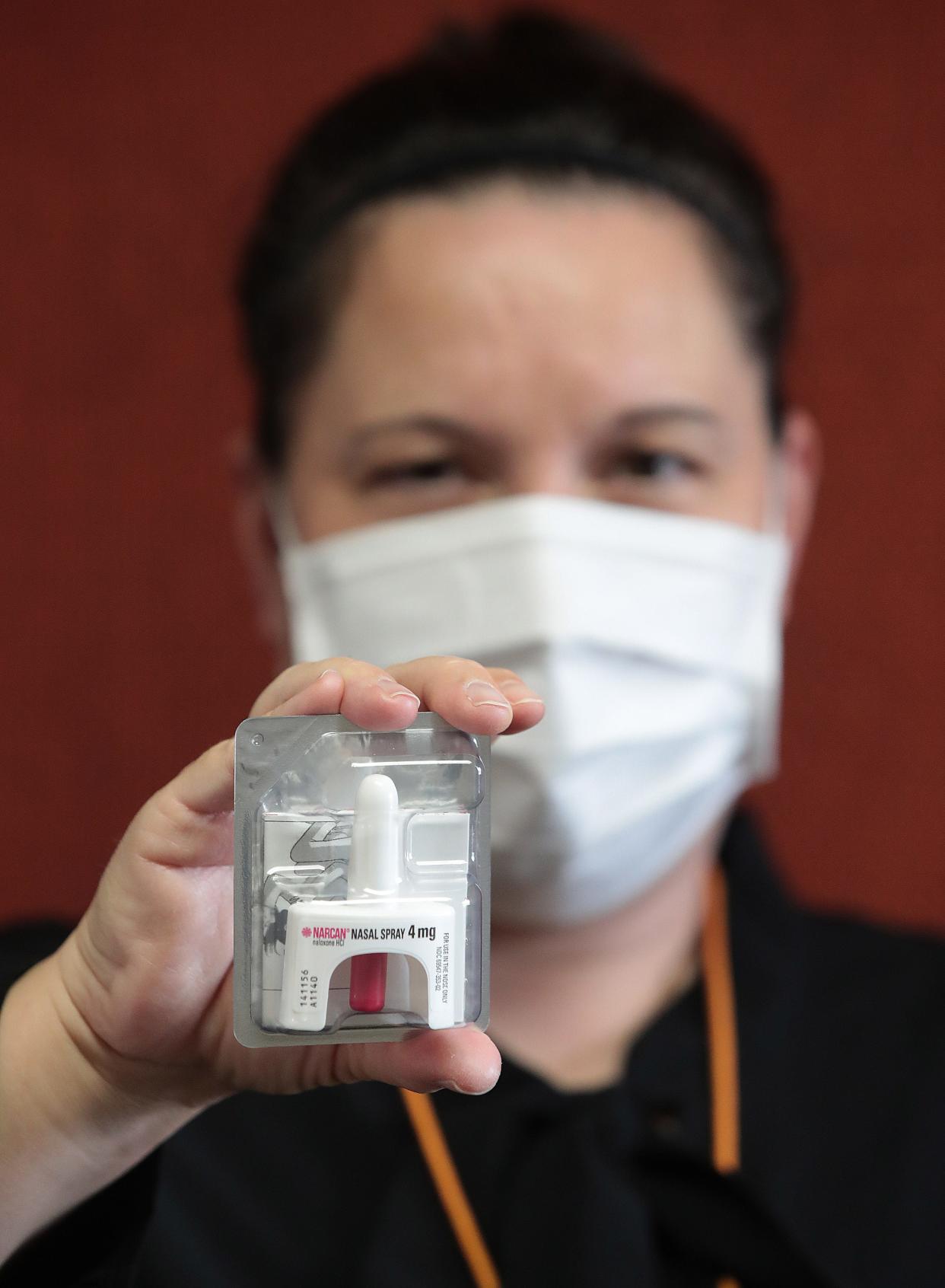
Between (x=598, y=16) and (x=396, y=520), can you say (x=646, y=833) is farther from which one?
(x=598, y=16)

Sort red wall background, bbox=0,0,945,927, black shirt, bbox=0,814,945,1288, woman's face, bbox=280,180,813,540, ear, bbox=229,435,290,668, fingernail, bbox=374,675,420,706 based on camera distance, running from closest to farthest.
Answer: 1. fingernail, bbox=374,675,420,706
2. black shirt, bbox=0,814,945,1288
3. woman's face, bbox=280,180,813,540
4. ear, bbox=229,435,290,668
5. red wall background, bbox=0,0,945,927

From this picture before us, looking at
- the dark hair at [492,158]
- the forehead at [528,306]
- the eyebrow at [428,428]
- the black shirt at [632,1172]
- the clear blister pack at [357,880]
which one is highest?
the dark hair at [492,158]

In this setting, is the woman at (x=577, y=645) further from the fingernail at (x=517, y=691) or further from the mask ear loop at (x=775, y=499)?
the fingernail at (x=517, y=691)

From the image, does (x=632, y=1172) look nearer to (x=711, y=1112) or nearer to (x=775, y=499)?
(x=711, y=1112)

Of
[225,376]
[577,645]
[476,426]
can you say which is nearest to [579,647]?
[577,645]

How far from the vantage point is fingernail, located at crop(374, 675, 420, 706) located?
0.38m

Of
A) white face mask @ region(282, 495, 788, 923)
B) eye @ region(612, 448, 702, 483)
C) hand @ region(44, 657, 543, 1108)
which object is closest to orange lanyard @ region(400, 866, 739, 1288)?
white face mask @ region(282, 495, 788, 923)

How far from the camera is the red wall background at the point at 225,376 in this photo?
47.3 inches

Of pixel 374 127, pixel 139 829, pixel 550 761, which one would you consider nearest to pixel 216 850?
pixel 139 829

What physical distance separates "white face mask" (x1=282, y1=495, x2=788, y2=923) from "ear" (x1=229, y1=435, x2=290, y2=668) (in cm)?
8

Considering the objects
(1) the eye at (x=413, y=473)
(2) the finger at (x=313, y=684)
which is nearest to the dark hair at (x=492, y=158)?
(1) the eye at (x=413, y=473)

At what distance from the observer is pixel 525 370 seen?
78cm

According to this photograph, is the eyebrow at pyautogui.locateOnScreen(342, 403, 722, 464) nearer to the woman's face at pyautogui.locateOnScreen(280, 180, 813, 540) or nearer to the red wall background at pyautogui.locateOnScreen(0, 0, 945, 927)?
the woman's face at pyautogui.locateOnScreen(280, 180, 813, 540)

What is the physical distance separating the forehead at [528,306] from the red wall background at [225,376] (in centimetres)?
39
